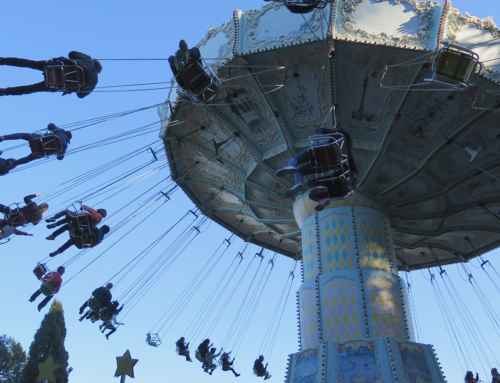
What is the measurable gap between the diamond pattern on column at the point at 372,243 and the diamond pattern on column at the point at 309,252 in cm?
116

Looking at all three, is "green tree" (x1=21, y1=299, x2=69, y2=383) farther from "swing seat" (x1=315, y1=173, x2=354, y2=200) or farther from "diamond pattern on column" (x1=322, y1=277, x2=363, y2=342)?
"swing seat" (x1=315, y1=173, x2=354, y2=200)

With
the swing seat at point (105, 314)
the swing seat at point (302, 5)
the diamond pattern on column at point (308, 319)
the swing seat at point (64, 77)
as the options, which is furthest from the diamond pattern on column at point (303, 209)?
the swing seat at point (64, 77)

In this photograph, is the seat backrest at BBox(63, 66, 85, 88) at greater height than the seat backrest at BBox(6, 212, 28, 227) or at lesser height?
greater

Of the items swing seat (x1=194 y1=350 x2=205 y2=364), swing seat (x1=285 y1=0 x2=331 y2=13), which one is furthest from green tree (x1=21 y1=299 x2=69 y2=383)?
swing seat (x1=285 y1=0 x2=331 y2=13)

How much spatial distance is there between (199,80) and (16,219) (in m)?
5.10

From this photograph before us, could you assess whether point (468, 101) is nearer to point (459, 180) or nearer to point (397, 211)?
point (459, 180)

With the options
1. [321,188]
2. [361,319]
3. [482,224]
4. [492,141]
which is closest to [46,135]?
[321,188]

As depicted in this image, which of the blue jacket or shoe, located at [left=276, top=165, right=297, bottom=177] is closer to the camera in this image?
shoe, located at [left=276, top=165, right=297, bottom=177]

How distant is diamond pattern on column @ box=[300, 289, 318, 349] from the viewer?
37.6ft

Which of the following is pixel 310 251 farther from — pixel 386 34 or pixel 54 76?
pixel 54 76

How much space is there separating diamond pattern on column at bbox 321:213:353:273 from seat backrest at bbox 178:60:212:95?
4.99m

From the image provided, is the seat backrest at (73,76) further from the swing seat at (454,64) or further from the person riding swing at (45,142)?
the swing seat at (454,64)

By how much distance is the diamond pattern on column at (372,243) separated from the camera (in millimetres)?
12070

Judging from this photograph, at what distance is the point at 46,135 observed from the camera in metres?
10.1
